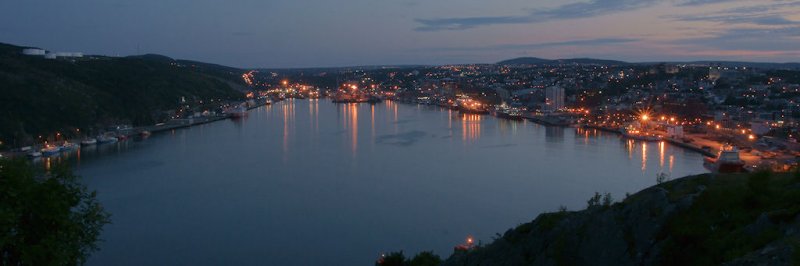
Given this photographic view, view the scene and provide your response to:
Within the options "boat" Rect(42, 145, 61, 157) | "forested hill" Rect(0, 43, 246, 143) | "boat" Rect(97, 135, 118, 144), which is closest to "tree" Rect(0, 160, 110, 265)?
"boat" Rect(42, 145, 61, 157)

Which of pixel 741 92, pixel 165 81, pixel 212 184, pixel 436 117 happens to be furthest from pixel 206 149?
pixel 741 92

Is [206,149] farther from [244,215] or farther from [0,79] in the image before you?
[244,215]

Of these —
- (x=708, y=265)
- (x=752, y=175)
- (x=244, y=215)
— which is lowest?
(x=244, y=215)

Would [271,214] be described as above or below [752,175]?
below

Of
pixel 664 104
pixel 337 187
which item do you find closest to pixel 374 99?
pixel 664 104

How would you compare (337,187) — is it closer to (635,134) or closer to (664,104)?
(635,134)

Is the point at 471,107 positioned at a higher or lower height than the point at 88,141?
higher

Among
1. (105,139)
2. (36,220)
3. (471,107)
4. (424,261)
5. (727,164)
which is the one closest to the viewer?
(36,220)

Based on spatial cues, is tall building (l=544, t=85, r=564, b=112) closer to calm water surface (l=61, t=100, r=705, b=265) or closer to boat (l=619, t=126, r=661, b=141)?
calm water surface (l=61, t=100, r=705, b=265)
